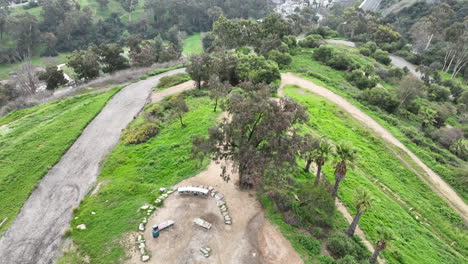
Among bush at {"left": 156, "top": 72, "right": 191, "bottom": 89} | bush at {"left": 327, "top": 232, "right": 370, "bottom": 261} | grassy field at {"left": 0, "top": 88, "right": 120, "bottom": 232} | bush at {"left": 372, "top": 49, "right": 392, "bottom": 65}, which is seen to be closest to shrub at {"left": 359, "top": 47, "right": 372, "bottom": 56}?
bush at {"left": 372, "top": 49, "right": 392, "bottom": 65}

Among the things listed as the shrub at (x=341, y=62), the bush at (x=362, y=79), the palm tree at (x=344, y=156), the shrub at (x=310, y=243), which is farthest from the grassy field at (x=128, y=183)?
the shrub at (x=341, y=62)

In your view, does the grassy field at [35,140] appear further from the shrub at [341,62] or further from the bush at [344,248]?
the shrub at [341,62]

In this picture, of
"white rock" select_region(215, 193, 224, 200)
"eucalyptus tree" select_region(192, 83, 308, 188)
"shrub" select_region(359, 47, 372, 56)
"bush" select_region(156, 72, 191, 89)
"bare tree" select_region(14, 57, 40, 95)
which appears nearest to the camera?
"eucalyptus tree" select_region(192, 83, 308, 188)

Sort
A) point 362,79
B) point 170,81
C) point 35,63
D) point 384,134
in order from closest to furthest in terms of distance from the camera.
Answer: point 384,134 < point 170,81 < point 362,79 < point 35,63

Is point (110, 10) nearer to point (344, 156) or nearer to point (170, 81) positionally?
point (170, 81)

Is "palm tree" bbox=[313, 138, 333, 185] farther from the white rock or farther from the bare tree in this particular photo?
the bare tree

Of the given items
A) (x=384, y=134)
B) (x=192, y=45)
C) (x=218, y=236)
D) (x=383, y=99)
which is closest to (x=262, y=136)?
(x=218, y=236)
